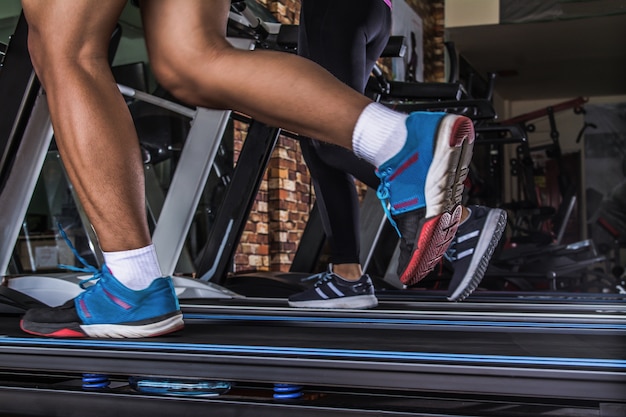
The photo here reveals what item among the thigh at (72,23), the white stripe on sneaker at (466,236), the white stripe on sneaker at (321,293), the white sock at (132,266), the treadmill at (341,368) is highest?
the thigh at (72,23)

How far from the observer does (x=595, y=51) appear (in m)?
9.02

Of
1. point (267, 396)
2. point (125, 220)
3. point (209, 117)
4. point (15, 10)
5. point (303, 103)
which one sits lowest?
point (267, 396)

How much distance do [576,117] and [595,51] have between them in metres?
1.98

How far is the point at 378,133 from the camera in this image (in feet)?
3.31

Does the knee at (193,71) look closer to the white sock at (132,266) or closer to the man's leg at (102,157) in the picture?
the man's leg at (102,157)

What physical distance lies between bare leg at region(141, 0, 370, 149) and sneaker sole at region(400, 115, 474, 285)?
0.41ft

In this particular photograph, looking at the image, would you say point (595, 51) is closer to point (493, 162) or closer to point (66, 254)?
point (493, 162)

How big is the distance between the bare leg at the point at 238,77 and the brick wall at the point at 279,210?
340 cm

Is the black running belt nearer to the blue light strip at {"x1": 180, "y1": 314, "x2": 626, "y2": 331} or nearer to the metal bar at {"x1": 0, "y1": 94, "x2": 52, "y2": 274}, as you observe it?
the blue light strip at {"x1": 180, "y1": 314, "x2": 626, "y2": 331}

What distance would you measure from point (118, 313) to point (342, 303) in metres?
0.75

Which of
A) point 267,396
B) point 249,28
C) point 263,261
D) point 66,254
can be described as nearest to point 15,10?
point 249,28

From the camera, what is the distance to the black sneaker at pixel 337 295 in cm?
183

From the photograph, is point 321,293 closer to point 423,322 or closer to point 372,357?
point 423,322

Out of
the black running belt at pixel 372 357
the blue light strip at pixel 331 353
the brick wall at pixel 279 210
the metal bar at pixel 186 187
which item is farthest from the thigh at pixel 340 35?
the brick wall at pixel 279 210
